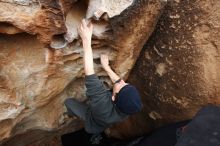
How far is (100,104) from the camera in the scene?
1.59 m

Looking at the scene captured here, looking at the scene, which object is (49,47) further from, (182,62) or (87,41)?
(182,62)

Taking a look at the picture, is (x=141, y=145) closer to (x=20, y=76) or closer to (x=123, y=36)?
(x=123, y=36)

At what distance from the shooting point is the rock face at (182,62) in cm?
176

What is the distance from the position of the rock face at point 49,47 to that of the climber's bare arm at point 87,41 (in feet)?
0.11

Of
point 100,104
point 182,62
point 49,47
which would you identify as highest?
point 49,47

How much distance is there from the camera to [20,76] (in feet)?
5.38

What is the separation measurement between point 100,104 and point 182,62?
1.62 feet

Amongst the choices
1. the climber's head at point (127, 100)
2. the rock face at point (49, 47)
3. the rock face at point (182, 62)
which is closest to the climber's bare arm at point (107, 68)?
the rock face at point (49, 47)

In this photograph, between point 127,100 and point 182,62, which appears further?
point 182,62

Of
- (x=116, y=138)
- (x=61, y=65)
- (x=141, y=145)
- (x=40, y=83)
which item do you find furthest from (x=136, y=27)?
(x=116, y=138)

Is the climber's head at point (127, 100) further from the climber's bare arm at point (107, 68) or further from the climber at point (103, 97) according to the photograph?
the climber's bare arm at point (107, 68)

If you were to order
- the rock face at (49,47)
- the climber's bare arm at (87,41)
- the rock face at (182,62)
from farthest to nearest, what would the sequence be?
1. the rock face at (182,62)
2. the climber's bare arm at (87,41)
3. the rock face at (49,47)

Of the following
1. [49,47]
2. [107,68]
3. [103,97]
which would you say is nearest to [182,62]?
[107,68]

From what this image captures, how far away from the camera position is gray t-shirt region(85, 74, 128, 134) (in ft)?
5.20
